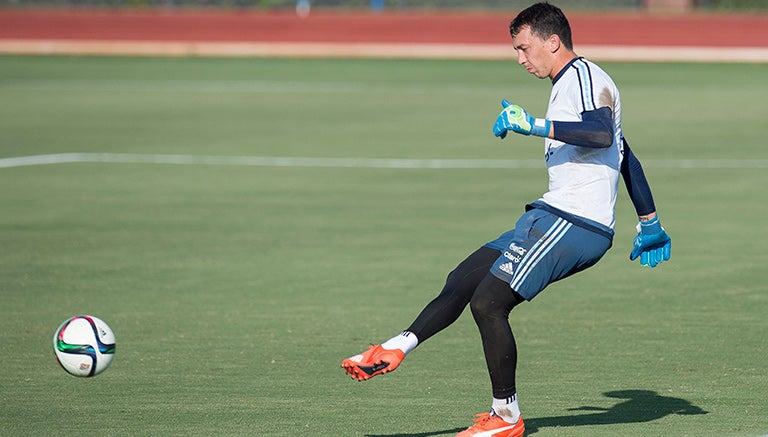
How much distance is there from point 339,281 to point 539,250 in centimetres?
489

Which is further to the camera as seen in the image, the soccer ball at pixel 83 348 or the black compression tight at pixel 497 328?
the soccer ball at pixel 83 348

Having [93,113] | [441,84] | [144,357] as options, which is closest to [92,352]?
[144,357]

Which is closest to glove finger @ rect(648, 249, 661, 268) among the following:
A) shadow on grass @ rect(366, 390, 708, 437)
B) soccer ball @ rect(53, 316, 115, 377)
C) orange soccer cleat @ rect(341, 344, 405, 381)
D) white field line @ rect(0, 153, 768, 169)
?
shadow on grass @ rect(366, 390, 708, 437)

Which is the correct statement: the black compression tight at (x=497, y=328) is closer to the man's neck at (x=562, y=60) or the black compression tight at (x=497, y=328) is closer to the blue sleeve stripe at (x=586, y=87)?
the blue sleeve stripe at (x=586, y=87)

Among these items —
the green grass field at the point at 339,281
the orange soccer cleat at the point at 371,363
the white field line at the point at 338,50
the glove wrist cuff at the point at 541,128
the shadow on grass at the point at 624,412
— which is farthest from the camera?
the white field line at the point at 338,50

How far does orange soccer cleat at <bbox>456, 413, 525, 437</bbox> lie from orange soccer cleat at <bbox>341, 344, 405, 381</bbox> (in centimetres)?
50

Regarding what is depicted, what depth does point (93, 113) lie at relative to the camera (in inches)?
1022

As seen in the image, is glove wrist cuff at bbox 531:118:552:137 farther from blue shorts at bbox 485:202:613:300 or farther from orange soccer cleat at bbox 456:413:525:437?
orange soccer cleat at bbox 456:413:525:437

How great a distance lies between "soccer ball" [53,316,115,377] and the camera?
24.5 feet

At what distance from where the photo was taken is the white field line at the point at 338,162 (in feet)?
61.8

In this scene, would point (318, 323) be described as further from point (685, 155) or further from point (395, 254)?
point (685, 155)

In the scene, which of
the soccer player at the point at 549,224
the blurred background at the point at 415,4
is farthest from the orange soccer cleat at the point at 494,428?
the blurred background at the point at 415,4

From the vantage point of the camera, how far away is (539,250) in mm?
6754

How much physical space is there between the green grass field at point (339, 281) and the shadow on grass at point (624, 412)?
0.02m
